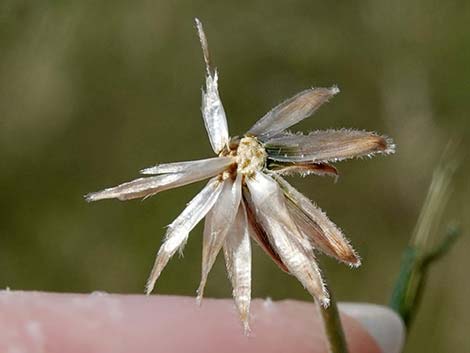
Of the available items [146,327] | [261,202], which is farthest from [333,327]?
[146,327]

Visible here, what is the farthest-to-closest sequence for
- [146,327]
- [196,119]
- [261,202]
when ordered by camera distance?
1. [196,119]
2. [146,327]
3. [261,202]

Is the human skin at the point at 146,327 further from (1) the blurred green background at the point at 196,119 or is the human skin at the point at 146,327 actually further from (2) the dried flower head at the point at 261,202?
(1) the blurred green background at the point at 196,119

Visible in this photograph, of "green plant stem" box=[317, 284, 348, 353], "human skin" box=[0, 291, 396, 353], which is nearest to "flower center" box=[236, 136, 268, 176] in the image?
"green plant stem" box=[317, 284, 348, 353]

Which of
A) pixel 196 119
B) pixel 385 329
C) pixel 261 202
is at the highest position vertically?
pixel 261 202

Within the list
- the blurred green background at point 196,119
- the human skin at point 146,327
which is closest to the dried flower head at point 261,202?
the human skin at point 146,327

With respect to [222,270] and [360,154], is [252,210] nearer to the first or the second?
[360,154]

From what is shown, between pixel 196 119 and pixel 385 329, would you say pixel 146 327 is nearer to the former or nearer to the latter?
pixel 385 329

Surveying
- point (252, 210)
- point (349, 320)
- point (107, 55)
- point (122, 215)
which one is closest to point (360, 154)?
point (252, 210)
